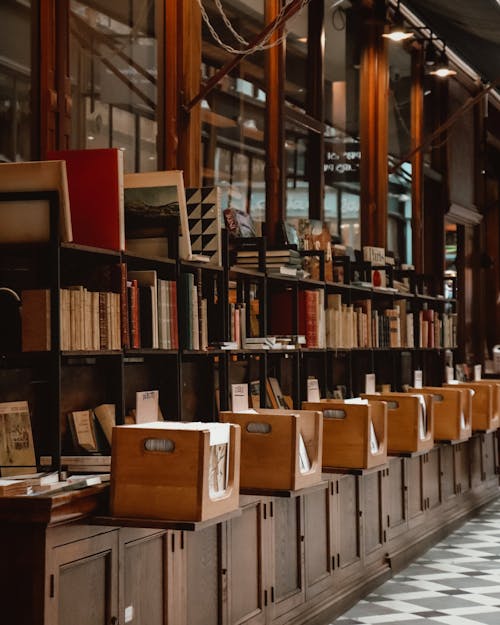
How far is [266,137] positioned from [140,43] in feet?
4.98

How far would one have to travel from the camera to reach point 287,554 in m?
5.66

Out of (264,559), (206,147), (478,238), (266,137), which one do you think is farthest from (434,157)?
(264,559)

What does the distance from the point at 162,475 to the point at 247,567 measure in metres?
1.49

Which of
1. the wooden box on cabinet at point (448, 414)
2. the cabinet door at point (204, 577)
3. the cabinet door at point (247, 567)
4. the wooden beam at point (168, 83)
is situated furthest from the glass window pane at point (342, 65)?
the cabinet door at point (204, 577)

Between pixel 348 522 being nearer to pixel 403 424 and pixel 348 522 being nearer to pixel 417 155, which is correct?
pixel 403 424

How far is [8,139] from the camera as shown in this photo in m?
4.66

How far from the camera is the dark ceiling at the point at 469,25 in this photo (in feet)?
26.5

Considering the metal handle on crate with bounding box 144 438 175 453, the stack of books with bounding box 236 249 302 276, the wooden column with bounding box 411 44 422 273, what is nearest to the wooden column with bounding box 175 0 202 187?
Answer: the stack of books with bounding box 236 249 302 276

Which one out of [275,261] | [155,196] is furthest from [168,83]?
[155,196]

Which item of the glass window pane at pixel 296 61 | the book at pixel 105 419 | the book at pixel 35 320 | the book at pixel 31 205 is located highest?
the glass window pane at pixel 296 61

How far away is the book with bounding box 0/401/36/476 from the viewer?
3943 mm

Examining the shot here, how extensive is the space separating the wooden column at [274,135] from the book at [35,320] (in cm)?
339

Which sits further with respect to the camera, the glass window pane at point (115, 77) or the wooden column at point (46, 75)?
the glass window pane at point (115, 77)

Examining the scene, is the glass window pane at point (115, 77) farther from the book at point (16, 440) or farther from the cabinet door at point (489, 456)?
the cabinet door at point (489, 456)
